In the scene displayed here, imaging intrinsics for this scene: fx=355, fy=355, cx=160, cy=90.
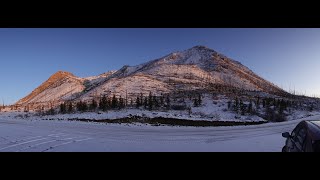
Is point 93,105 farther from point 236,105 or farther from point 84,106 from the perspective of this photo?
point 236,105

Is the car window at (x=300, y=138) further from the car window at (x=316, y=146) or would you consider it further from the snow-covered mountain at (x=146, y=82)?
the snow-covered mountain at (x=146, y=82)

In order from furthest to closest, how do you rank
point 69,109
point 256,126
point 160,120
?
point 69,109 → point 160,120 → point 256,126

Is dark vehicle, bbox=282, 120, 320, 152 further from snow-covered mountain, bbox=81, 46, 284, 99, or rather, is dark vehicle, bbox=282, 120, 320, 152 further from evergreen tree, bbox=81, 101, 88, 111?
evergreen tree, bbox=81, 101, 88, 111

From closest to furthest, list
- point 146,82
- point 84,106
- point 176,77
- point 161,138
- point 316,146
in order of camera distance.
Result: 1. point 316,146
2. point 161,138
3. point 84,106
4. point 146,82
5. point 176,77

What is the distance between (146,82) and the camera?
18.1 meters

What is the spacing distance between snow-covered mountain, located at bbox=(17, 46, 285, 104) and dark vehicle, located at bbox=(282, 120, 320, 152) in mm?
2714

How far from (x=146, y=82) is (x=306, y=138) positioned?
15219 millimetres

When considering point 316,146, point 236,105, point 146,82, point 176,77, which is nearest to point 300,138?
point 316,146
